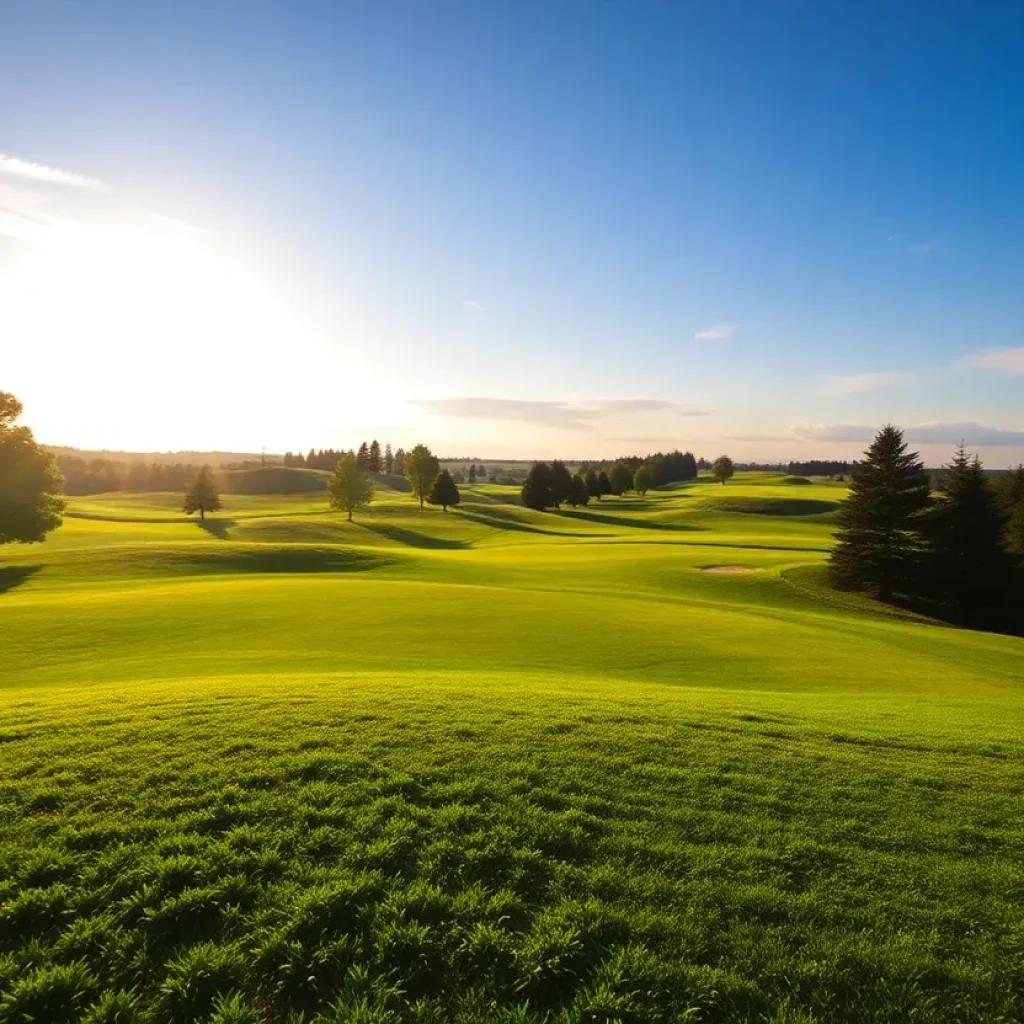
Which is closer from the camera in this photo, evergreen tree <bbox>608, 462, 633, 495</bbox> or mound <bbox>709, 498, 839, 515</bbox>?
mound <bbox>709, 498, 839, 515</bbox>

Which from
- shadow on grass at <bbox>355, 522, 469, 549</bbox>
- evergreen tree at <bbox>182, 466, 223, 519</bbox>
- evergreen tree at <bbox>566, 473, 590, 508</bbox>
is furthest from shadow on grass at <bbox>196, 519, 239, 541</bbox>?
evergreen tree at <bbox>566, 473, 590, 508</bbox>

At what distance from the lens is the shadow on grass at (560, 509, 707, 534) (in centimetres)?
8825

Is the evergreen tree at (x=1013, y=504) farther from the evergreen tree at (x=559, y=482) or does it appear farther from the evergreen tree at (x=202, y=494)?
the evergreen tree at (x=202, y=494)

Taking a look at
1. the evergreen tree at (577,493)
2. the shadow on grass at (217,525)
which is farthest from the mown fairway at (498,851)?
the evergreen tree at (577,493)

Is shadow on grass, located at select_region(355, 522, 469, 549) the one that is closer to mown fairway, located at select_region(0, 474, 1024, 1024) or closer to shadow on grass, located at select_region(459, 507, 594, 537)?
shadow on grass, located at select_region(459, 507, 594, 537)

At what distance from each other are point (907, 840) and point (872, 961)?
259 cm

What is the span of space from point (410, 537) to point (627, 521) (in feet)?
121

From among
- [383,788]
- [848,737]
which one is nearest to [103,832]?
[383,788]

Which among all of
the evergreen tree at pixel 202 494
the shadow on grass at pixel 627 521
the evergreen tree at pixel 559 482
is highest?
the evergreen tree at pixel 559 482

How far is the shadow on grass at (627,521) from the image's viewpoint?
88.2 m

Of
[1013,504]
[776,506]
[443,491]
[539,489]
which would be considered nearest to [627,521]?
[539,489]

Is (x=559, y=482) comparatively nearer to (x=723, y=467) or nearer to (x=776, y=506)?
(x=776, y=506)

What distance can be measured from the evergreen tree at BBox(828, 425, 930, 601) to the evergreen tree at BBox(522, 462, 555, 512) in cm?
6327

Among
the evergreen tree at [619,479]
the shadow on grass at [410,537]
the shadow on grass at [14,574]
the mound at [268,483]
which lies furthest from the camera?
the mound at [268,483]
